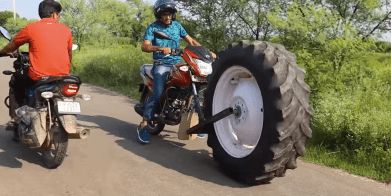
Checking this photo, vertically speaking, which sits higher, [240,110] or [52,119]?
[240,110]

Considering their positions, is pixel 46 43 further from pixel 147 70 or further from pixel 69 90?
pixel 147 70

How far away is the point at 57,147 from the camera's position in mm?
4562

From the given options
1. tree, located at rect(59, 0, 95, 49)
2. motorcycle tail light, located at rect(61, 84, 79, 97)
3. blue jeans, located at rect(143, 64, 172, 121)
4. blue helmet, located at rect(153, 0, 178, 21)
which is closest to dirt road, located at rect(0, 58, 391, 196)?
blue jeans, located at rect(143, 64, 172, 121)

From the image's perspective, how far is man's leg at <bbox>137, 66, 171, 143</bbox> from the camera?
577 cm

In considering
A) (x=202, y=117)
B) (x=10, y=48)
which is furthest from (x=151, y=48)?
(x=10, y=48)

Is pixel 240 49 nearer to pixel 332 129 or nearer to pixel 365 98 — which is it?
pixel 332 129

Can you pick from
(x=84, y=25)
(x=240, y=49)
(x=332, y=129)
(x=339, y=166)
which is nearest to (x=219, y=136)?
(x=240, y=49)

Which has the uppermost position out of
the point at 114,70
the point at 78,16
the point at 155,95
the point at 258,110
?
the point at 78,16

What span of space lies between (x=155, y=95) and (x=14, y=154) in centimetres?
204

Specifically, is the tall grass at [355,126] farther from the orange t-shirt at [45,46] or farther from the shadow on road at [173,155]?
the orange t-shirt at [45,46]

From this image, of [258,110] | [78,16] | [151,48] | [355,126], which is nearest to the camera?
[258,110]

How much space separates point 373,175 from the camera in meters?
4.84

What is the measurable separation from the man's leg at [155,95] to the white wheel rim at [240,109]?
4.03ft

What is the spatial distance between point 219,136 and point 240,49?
3.62 feet
